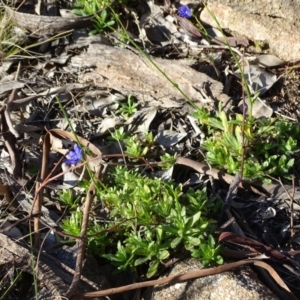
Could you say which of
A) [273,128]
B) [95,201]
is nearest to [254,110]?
[273,128]

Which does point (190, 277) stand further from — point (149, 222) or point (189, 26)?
point (189, 26)

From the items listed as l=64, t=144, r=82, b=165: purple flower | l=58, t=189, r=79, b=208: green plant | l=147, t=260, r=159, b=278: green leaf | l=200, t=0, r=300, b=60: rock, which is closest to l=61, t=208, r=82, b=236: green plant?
l=58, t=189, r=79, b=208: green plant

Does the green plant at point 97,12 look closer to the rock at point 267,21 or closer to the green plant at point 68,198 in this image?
the rock at point 267,21

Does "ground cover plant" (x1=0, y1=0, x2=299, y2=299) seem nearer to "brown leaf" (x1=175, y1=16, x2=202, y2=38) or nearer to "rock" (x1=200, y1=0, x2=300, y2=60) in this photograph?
"brown leaf" (x1=175, y1=16, x2=202, y2=38)

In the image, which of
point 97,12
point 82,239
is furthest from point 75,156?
point 97,12

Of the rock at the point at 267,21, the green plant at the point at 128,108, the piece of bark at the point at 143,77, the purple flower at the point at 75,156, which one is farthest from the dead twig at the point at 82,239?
the rock at the point at 267,21

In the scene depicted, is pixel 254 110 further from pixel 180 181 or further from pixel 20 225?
pixel 20 225

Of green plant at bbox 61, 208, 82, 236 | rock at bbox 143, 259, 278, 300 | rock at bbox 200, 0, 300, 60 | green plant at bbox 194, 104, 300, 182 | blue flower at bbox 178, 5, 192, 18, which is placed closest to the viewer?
rock at bbox 143, 259, 278, 300
